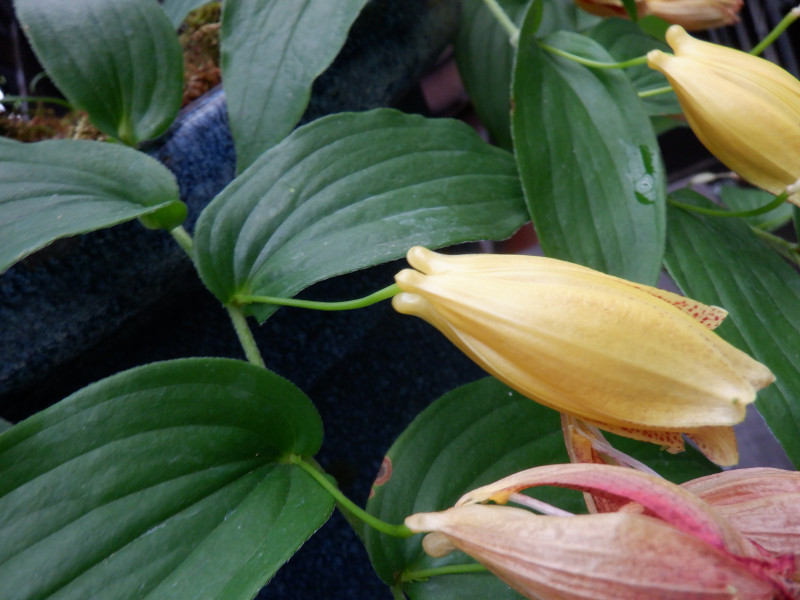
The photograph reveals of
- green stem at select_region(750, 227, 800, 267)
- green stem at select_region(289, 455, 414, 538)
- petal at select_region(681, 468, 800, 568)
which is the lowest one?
green stem at select_region(750, 227, 800, 267)

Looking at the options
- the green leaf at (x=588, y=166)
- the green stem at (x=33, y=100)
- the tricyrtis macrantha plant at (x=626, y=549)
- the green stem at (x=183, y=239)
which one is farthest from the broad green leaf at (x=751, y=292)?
the green stem at (x=33, y=100)

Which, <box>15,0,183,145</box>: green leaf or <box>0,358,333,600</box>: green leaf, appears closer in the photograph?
<box>0,358,333,600</box>: green leaf

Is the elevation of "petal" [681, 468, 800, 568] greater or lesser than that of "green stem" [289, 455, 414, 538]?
greater

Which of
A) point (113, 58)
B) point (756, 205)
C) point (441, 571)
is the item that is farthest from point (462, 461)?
point (756, 205)

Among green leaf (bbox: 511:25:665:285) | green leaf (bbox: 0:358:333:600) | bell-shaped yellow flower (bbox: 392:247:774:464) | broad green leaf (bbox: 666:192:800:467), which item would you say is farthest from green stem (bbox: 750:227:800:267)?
green leaf (bbox: 0:358:333:600)

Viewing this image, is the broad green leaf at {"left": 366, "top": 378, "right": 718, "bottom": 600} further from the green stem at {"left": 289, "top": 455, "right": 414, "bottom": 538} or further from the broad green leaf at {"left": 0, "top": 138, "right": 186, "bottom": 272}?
the broad green leaf at {"left": 0, "top": 138, "right": 186, "bottom": 272}

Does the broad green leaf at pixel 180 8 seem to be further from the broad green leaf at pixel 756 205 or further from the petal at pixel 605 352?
the broad green leaf at pixel 756 205
